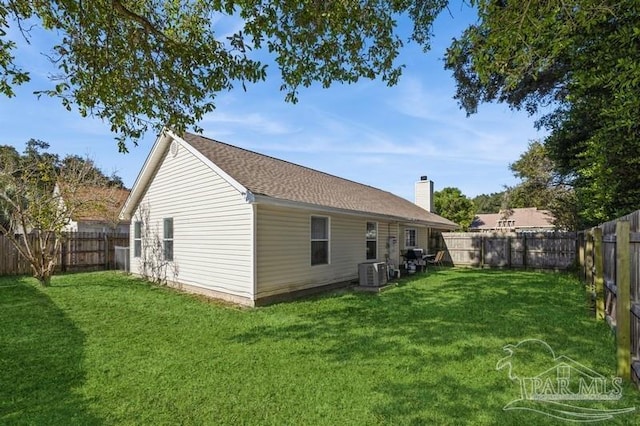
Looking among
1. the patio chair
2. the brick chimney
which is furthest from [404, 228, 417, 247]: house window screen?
the brick chimney

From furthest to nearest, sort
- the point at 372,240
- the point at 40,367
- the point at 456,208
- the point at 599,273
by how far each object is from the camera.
A: the point at 456,208 < the point at 372,240 < the point at 599,273 < the point at 40,367

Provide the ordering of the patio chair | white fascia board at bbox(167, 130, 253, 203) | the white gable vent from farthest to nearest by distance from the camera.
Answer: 1. the patio chair
2. the white gable vent
3. white fascia board at bbox(167, 130, 253, 203)

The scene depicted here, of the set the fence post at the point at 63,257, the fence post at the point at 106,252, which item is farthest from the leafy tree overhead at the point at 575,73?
the fence post at the point at 63,257

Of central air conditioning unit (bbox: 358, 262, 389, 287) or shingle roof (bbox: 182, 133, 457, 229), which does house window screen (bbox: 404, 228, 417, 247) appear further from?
central air conditioning unit (bbox: 358, 262, 389, 287)

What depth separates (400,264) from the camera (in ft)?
52.2

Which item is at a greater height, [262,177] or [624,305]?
[262,177]

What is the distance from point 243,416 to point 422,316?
4.86 m

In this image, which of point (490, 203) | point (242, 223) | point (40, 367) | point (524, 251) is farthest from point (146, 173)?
point (490, 203)

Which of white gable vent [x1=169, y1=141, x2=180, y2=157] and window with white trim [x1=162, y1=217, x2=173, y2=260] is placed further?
window with white trim [x1=162, y1=217, x2=173, y2=260]

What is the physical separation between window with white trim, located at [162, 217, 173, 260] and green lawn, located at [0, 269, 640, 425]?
2398 mm

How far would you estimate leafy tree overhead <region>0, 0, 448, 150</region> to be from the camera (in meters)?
4.90

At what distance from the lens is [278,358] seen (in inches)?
192

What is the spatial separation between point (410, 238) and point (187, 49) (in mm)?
14475

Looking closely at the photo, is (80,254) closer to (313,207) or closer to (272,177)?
(272,177)
